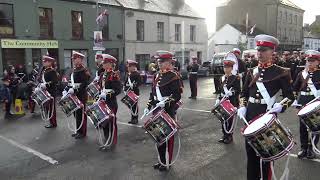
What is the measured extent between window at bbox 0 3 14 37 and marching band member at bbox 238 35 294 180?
1936cm

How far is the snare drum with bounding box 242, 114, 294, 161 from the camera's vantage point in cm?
442

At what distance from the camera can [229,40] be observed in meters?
48.5

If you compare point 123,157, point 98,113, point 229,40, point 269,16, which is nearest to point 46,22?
point 98,113

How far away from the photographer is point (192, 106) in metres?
13.8

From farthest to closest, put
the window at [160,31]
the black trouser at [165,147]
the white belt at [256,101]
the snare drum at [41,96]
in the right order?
1. the window at [160,31]
2. the snare drum at [41,96]
3. the black trouser at [165,147]
4. the white belt at [256,101]

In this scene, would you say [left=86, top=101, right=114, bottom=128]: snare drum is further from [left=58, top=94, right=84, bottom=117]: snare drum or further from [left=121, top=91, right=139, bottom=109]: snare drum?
[left=121, top=91, right=139, bottom=109]: snare drum

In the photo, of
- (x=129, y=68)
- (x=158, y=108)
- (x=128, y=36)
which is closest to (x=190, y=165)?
(x=158, y=108)

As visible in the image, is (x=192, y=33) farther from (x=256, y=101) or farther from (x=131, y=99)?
(x=256, y=101)

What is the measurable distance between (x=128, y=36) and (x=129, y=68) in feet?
61.3

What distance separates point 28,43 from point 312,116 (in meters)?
A: 19.7

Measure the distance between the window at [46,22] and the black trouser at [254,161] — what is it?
20.5 meters

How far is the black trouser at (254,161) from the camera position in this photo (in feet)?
16.0

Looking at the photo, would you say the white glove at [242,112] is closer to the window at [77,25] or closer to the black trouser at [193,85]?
the black trouser at [193,85]

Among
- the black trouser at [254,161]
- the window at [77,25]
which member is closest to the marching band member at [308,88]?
the black trouser at [254,161]
